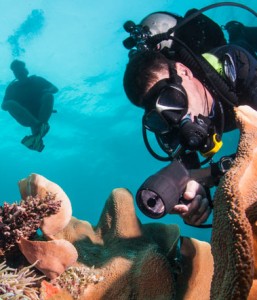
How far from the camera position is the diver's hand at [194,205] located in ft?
7.21

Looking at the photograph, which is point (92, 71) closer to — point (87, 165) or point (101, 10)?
point (101, 10)

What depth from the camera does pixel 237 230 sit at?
1062 millimetres

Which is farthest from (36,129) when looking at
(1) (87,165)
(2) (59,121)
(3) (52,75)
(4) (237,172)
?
(1) (87,165)

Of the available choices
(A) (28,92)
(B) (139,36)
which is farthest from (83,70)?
(B) (139,36)

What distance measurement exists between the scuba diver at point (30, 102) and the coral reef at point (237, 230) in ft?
28.4

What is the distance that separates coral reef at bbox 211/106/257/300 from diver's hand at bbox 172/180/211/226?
0.78 m

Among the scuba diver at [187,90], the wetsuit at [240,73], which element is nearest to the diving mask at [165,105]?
the scuba diver at [187,90]

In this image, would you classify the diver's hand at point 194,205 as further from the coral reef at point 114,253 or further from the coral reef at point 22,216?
the coral reef at point 22,216

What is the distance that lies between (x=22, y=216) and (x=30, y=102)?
305 inches

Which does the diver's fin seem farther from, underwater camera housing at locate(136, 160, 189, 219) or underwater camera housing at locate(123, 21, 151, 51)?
underwater camera housing at locate(136, 160, 189, 219)

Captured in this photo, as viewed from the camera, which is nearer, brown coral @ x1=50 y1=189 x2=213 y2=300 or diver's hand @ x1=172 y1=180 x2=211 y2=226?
diver's hand @ x1=172 y1=180 x2=211 y2=226

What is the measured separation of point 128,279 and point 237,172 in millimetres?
1795

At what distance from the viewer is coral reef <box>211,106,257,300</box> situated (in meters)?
1.03

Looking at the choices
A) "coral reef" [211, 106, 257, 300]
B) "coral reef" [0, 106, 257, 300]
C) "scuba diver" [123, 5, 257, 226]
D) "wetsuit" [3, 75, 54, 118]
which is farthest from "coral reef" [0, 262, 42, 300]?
"wetsuit" [3, 75, 54, 118]
